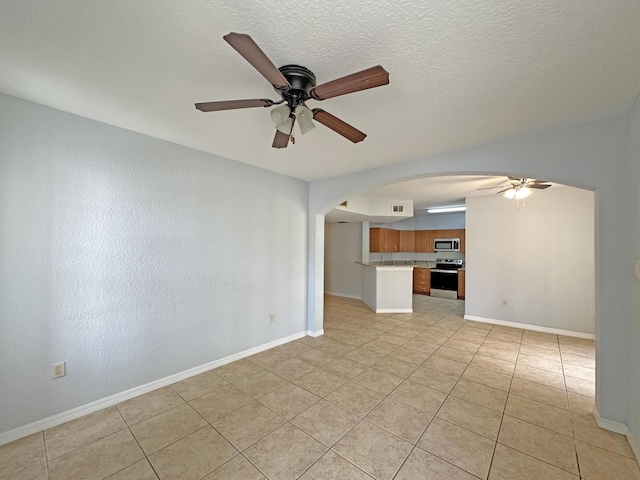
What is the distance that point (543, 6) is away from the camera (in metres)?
1.12

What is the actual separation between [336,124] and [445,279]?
673cm

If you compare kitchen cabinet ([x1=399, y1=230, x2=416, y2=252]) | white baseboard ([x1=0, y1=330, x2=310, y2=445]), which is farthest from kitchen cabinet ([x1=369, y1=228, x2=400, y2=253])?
white baseboard ([x1=0, y1=330, x2=310, y2=445])

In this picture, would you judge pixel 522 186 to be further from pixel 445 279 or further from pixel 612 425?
pixel 445 279

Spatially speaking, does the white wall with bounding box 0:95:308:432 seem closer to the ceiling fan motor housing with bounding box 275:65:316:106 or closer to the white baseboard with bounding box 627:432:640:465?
the ceiling fan motor housing with bounding box 275:65:316:106

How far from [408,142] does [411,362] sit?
8.59 ft

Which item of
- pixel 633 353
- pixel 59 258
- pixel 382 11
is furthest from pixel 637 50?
pixel 59 258

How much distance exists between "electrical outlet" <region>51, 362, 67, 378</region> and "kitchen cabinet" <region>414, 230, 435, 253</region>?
8056mm

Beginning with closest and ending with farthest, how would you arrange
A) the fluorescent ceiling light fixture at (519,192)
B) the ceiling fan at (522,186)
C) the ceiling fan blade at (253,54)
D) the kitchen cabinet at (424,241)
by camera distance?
the ceiling fan blade at (253,54), the ceiling fan at (522,186), the fluorescent ceiling light fixture at (519,192), the kitchen cabinet at (424,241)

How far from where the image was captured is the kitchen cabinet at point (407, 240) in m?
8.14

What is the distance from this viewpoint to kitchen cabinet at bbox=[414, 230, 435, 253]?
788 cm

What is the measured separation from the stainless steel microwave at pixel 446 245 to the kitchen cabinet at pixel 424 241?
0.15 metres

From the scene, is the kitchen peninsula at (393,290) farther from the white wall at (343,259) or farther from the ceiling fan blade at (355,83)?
the ceiling fan blade at (355,83)

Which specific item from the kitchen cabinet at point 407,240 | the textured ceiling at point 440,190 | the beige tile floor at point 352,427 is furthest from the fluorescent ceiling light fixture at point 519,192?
the kitchen cabinet at point 407,240

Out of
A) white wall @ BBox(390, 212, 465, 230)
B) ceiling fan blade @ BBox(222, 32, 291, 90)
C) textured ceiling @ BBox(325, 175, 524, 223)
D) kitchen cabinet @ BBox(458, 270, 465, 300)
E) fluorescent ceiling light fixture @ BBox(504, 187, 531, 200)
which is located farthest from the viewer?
white wall @ BBox(390, 212, 465, 230)
